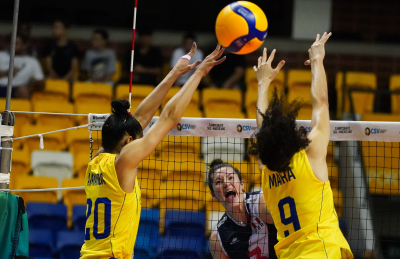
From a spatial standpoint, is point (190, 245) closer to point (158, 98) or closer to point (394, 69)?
point (158, 98)

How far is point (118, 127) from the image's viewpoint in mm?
3727

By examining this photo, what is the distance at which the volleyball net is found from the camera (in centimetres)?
469

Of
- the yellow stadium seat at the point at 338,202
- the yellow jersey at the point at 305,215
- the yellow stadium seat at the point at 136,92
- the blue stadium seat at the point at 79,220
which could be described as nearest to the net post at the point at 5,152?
the yellow jersey at the point at 305,215

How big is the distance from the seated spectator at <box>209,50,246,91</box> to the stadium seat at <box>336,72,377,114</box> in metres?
1.83

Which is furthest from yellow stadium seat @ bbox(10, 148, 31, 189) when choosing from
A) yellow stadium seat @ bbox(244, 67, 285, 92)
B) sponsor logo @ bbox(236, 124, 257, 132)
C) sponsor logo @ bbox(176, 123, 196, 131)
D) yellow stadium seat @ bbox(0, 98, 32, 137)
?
sponsor logo @ bbox(236, 124, 257, 132)

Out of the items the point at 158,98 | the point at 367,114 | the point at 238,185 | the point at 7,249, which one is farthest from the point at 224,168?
the point at 367,114

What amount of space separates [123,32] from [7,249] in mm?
7550

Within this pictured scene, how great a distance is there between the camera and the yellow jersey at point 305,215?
341cm

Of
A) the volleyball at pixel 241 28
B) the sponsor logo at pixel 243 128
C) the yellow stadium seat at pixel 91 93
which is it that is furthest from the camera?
the yellow stadium seat at pixel 91 93

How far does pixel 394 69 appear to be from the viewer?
37.2ft

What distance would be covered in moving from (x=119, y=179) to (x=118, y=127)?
381 millimetres

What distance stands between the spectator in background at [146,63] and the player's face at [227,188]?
17.8ft

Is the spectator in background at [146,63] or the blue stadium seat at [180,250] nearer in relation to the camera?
the blue stadium seat at [180,250]

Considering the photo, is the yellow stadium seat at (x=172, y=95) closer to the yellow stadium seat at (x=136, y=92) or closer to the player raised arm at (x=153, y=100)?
the yellow stadium seat at (x=136, y=92)
